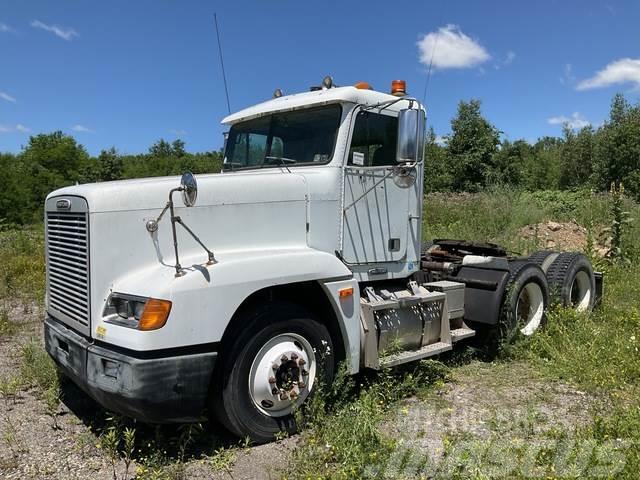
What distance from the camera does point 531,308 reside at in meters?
6.81

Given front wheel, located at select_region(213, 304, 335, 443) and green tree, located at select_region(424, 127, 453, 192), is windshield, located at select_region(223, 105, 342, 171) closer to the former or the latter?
front wheel, located at select_region(213, 304, 335, 443)

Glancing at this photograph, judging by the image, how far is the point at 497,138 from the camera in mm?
33938

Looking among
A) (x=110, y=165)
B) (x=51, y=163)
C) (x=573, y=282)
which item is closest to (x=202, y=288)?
(x=573, y=282)

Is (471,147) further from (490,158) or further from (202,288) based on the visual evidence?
(202,288)

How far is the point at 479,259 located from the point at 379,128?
97.8 inches

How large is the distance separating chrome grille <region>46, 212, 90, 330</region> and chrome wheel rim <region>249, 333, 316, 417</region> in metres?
1.26

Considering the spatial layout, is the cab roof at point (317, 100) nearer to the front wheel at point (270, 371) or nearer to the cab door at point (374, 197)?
the cab door at point (374, 197)

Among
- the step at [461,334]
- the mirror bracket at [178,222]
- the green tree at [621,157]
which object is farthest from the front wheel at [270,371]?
the green tree at [621,157]

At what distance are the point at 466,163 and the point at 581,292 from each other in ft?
86.4

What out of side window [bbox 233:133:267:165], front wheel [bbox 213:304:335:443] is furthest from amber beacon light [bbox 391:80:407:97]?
front wheel [bbox 213:304:335:443]

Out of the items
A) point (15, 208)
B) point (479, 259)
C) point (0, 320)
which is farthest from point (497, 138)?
point (15, 208)

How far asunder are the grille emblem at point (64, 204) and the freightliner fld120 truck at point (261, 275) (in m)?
0.02

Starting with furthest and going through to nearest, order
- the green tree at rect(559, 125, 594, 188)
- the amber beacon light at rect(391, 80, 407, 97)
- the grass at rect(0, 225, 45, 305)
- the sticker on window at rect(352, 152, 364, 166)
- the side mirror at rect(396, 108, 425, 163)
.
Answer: the green tree at rect(559, 125, 594, 188) → the grass at rect(0, 225, 45, 305) → the amber beacon light at rect(391, 80, 407, 97) → the sticker on window at rect(352, 152, 364, 166) → the side mirror at rect(396, 108, 425, 163)

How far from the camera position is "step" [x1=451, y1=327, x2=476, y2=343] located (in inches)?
224
